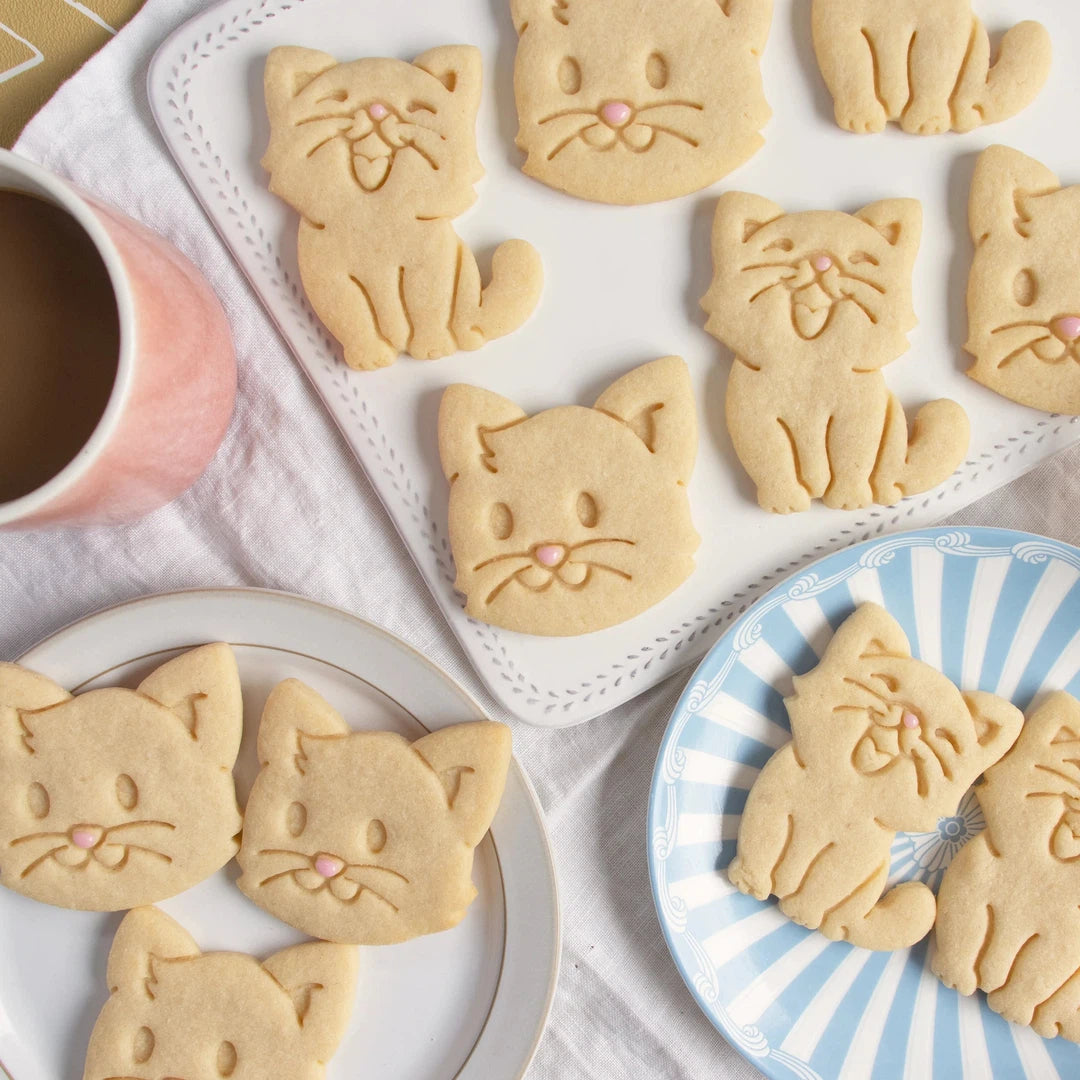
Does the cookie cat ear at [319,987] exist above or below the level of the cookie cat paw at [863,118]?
below

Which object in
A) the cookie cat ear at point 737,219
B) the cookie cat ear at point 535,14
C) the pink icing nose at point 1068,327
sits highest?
the cookie cat ear at point 535,14

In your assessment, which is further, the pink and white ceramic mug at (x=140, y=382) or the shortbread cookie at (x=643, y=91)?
the shortbread cookie at (x=643, y=91)

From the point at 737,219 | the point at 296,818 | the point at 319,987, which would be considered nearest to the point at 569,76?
the point at 737,219

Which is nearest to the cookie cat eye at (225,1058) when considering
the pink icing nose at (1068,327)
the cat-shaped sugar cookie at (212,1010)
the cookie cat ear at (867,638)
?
the cat-shaped sugar cookie at (212,1010)

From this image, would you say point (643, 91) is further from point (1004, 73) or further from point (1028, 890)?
point (1028, 890)

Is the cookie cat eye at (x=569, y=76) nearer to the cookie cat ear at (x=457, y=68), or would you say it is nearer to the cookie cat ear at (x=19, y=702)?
the cookie cat ear at (x=457, y=68)

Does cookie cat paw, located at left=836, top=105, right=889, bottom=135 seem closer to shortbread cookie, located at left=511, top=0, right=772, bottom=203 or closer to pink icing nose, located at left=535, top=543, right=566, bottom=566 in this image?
shortbread cookie, located at left=511, top=0, right=772, bottom=203
